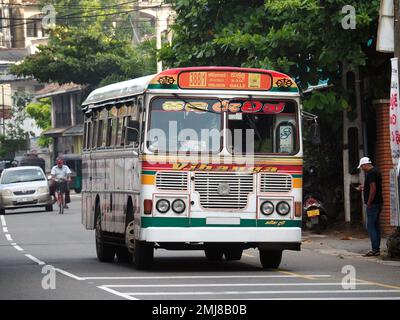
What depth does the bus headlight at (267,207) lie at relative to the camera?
19.6 m

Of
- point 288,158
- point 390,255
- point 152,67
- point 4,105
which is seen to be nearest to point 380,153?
point 390,255

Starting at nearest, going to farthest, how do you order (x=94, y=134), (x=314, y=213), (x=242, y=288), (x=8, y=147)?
(x=242, y=288)
(x=94, y=134)
(x=314, y=213)
(x=8, y=147)

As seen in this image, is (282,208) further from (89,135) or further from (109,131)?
(89,135)

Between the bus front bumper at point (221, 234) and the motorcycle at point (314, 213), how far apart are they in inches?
395

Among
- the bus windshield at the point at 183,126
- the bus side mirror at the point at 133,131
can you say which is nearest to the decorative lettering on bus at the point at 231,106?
the bus windshield at the point at 183,126

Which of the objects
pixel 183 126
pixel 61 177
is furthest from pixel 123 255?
pixel 61 177

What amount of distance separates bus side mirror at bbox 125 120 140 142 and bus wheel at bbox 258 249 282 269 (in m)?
2.78

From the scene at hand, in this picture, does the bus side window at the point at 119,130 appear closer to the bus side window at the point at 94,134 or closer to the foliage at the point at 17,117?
the bus side window at the point at 94,134

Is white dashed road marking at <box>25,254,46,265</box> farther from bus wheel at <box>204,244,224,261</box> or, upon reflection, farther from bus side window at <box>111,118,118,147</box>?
bus wheel at <box>204,244,224,261</box>

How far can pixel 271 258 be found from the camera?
2069cm

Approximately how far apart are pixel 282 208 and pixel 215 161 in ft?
4.12

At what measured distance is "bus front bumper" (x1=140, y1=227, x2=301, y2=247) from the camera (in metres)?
19.2

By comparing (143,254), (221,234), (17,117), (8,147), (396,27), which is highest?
(17,117)

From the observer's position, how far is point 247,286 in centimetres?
1706
